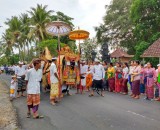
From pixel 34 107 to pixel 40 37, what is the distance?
137 ft

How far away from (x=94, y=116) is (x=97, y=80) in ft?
18.7

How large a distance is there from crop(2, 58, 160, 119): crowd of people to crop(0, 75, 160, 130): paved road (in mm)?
688

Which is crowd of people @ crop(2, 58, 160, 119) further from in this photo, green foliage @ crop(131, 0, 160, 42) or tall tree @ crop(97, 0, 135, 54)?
tall tree @ crop(97, 0, 135, 54)

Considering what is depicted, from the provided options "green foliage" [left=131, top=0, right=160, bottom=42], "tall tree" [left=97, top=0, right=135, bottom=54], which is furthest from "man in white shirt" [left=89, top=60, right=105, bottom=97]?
"tall tree" [left=97, top=0, right=135, bottom=54]

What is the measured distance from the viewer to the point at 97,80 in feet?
51.7

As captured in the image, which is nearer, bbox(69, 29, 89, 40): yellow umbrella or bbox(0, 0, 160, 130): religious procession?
bbox(0, 0, 160, 130): religious procession

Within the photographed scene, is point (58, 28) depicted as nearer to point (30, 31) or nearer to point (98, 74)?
point (98, 74)

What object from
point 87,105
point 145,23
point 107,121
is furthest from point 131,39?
point 107,121

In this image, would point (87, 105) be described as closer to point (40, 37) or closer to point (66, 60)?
point (66, 60)

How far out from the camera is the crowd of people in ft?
32.8

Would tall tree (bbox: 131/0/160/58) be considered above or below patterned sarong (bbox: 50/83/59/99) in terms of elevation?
above

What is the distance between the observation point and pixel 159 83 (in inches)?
574

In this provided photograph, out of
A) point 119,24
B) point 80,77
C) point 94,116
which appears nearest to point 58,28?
point 80,77

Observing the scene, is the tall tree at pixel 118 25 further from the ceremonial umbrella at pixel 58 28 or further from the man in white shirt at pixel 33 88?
the man in white shirt at pixel 33 88
